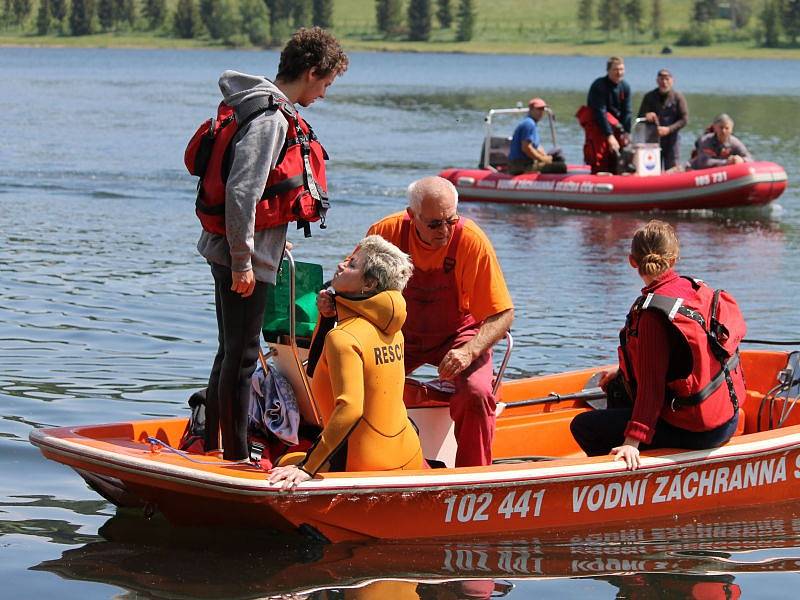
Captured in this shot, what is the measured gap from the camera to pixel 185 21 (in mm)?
132750

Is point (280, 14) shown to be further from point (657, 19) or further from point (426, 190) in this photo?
point (426, 190)

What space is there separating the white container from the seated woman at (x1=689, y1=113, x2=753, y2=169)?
0.57 metres

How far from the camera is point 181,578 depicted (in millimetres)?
5934

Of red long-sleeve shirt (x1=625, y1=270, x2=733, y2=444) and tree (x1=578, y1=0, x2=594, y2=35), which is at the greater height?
red long-sleeve shirt (x1=625, y1=270, x2=733, y2=444)

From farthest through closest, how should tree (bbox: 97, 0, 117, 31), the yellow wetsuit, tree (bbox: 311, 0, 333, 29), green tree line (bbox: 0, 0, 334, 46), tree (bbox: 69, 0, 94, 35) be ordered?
tree (bbox: 311, 0, 333, 29), tree (bbox: 97, 0, 117, 31), green tree line (bbox: 0, 0, 334, 46), tree (bbox: 69, 0, 94, 35), the yellow wetsuit

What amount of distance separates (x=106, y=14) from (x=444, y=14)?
34053 mm

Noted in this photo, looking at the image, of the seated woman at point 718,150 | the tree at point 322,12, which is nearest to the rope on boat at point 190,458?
the seated woman at point 718,150

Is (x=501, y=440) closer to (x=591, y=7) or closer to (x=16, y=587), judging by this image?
Answer: (x=16, y=587)

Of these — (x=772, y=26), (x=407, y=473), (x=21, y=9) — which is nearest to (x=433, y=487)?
(x=407, y=473)

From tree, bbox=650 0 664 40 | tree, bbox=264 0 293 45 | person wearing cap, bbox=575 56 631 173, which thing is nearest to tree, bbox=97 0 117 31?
tree, bbox=264 0 293 45

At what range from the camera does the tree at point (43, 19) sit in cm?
12900

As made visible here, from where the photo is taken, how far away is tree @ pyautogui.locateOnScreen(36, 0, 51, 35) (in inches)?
5079

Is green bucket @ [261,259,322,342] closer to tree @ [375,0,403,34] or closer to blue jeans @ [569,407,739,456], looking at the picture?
blue jeans @ [569,407,739,456]

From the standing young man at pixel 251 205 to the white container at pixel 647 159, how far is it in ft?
43.8
